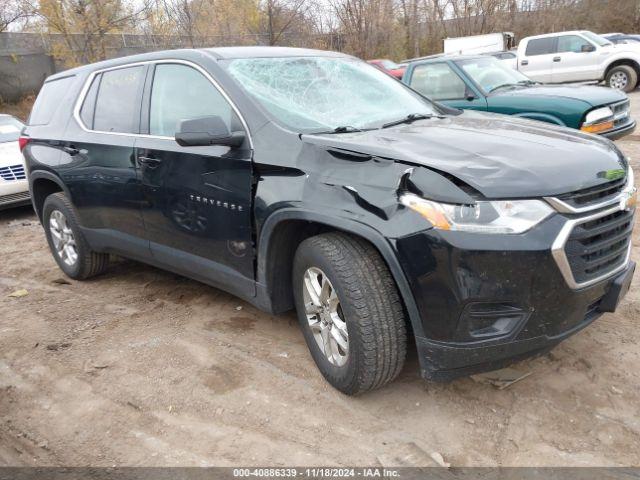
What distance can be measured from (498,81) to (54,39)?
1599cm

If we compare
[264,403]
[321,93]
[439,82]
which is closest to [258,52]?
[321,93]

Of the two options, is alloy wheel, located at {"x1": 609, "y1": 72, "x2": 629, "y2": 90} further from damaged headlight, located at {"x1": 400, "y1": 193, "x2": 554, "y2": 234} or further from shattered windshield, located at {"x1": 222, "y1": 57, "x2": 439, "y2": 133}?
damaged headlight, located at {"x1": 400, "y1": 193, "x2": 554, "y2": 234}

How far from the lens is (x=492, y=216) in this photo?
230 cm

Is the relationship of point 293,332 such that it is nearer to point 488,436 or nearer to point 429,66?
point 488,436

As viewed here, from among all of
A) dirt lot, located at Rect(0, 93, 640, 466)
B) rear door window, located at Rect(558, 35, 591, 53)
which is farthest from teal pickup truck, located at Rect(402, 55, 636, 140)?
Result: rear door window, located at Rect(558, 35, 591, 53)

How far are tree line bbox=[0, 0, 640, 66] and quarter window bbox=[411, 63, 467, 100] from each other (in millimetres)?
11829

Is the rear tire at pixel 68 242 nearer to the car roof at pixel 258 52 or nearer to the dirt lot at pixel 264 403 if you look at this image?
the dirt lot at pixel 264 403

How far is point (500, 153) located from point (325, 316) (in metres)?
1.19

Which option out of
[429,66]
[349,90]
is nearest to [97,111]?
[349,90]

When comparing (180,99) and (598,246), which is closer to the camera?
(598,246)

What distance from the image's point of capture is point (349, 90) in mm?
3572

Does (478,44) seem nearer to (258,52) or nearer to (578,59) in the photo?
(578,59)

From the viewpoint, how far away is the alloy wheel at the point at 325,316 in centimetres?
282

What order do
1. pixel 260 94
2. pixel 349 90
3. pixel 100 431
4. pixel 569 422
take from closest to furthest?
pixel 569 422, pixel 100 431, pixel 260 94, pixel 349 90
